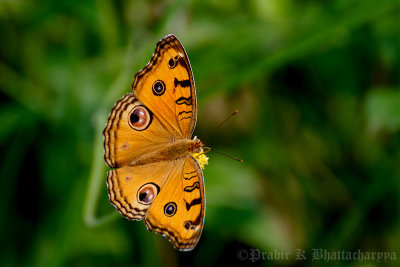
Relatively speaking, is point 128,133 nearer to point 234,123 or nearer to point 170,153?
point 170,153

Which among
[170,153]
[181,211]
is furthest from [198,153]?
[181,211]

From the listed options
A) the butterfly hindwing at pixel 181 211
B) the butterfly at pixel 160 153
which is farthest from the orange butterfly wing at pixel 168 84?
the butterfly hindwing at pixel 181 211

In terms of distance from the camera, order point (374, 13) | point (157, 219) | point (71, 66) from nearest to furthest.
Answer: point (157, 219)
point (374, 13)
point (71, 66)

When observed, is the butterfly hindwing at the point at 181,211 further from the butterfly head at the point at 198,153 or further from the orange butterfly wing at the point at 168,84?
the orange butterfly wing at the point at 168,84

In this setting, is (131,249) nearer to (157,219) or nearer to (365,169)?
(157,219)

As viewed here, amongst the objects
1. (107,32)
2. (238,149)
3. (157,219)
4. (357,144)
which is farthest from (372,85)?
(157,219)

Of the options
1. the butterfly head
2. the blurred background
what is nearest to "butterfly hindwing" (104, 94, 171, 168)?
the butterfly head

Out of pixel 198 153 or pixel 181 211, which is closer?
pixel 181 211
